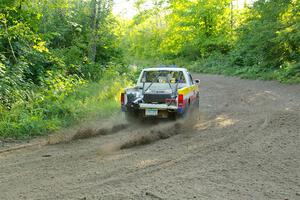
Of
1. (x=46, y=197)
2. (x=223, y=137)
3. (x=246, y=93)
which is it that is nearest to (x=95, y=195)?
(x=46, y=197)

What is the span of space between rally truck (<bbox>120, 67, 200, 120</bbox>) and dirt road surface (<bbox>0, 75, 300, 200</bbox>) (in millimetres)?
397

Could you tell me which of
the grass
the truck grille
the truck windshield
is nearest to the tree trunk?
the grass

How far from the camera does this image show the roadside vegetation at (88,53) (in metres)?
10.6

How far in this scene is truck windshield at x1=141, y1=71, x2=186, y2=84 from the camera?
11.5 metres

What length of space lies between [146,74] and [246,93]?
310 inches

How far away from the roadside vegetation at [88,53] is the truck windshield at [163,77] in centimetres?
161

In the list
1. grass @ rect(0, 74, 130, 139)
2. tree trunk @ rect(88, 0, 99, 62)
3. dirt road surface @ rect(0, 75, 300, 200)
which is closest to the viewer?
dirt road surface @ rect(0, 75, 300, 200)

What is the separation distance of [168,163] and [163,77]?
5.50 metres

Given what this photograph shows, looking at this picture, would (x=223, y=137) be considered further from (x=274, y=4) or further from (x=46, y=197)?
(x=274, y=4)

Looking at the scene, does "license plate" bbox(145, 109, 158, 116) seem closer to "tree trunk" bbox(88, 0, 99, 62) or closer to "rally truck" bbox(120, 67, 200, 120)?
"rally truck" bbox(120, 67, 200, 120)

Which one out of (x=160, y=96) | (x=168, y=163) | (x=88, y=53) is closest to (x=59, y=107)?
(x=160, y=96)

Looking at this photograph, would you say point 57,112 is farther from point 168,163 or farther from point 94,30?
point 94,30

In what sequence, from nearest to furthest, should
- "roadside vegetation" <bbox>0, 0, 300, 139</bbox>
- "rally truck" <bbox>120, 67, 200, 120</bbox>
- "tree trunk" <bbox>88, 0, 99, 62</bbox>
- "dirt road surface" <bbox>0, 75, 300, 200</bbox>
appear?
"dirt road surface" <bbox>0, 75, 300, 200</bbox>, "rally truck" <bbox>120, 67, 200, 120</bbox>, "roadside vegetation" <bbox>0, 0, 300, 139</bbox>, "tree trunk" <bbox>88, 0, 99, 62</bbox>

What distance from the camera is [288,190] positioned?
5109 millimetres
